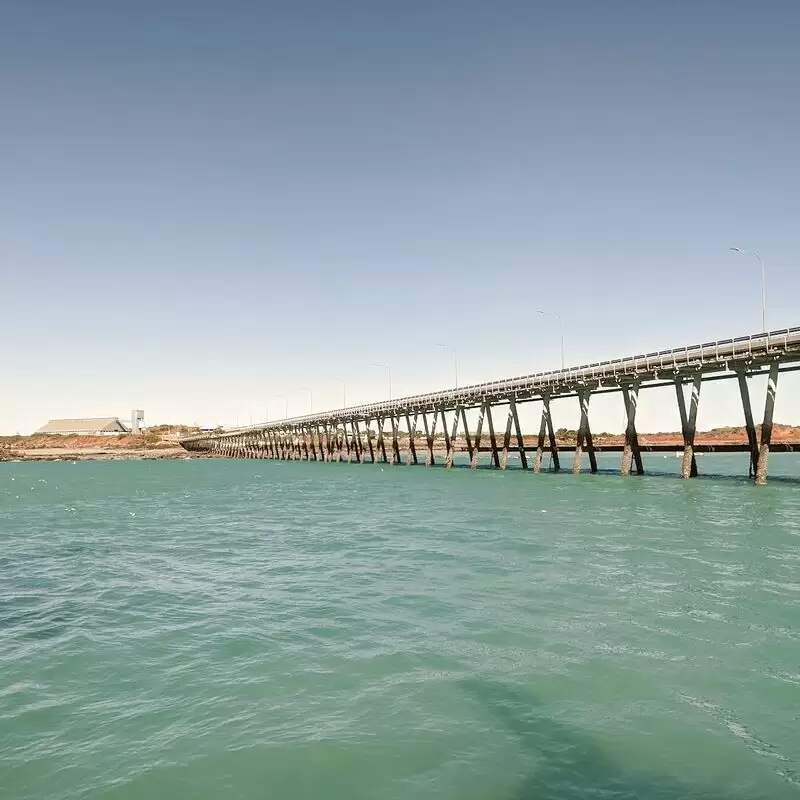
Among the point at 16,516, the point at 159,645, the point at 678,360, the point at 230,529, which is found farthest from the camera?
the point at 678,360

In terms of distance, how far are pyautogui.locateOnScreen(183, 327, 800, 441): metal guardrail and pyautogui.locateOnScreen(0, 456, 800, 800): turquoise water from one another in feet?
70.5

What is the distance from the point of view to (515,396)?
66625 millimetres

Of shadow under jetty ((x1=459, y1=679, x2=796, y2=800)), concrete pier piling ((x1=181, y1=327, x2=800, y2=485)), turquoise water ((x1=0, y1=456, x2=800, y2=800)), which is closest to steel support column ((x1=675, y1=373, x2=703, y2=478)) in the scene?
concrete pier piling ((x1=181, y1=327, x2=800, y2=485))

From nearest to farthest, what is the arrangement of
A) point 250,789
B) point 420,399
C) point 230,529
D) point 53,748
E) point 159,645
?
point 250,789 → point 53,748 → point 159,645 → point 230,529 → point 420,399

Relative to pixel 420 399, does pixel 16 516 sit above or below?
below

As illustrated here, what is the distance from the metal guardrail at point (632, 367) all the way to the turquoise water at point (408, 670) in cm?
2147

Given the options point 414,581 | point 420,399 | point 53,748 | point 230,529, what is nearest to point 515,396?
point 420,399

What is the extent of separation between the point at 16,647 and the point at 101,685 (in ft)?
10.1

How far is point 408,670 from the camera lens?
9969mm

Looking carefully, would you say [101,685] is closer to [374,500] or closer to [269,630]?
[269,630]

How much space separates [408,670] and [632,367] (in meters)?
43.9

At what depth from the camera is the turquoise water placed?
7.12m

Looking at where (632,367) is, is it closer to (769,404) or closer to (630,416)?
(630,416)

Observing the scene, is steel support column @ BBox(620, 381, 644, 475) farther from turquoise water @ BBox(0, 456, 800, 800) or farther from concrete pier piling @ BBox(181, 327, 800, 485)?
turquoise water @ BBox(0, 456, 800, 800)
